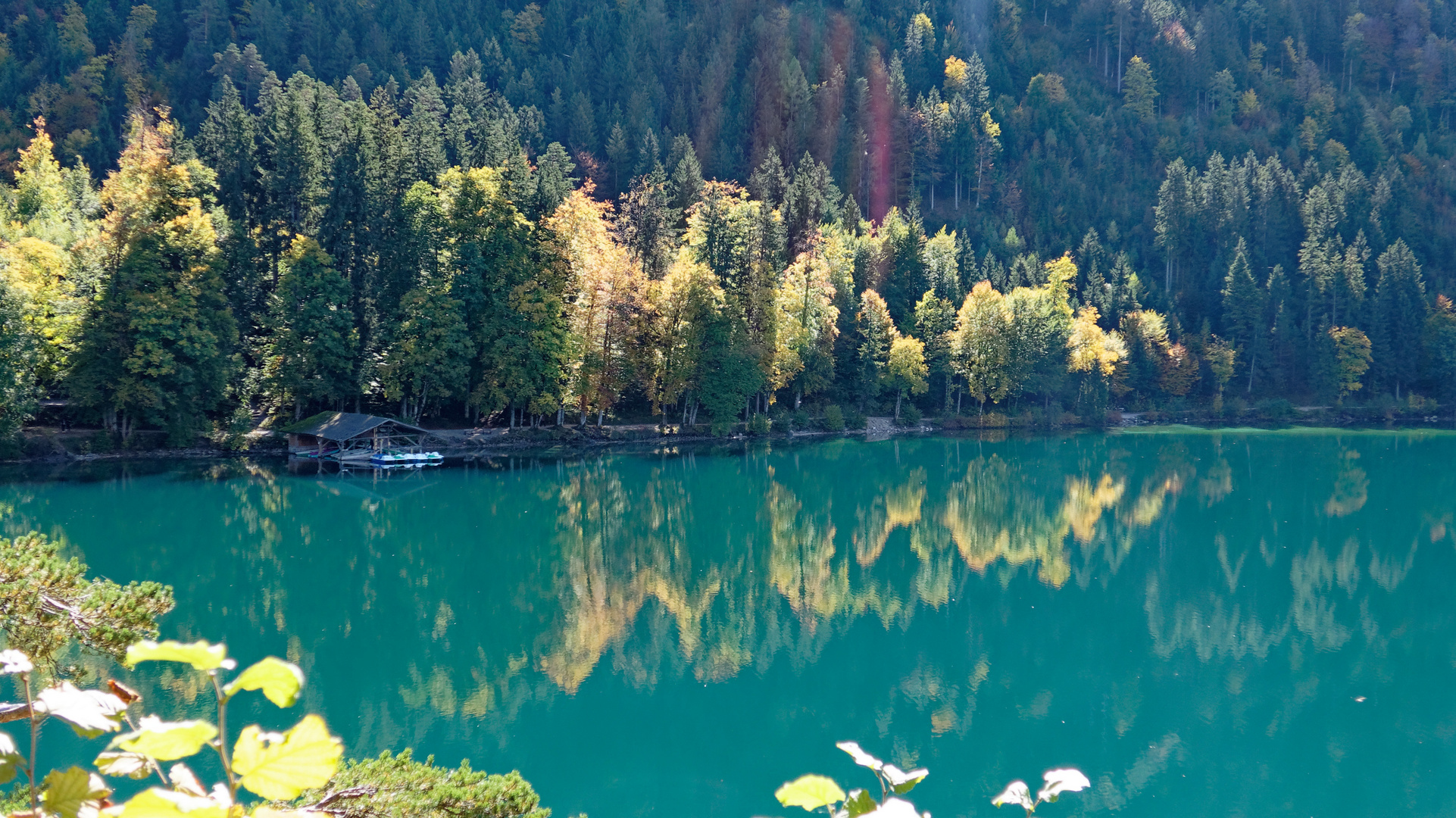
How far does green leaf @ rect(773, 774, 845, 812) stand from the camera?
2.46 m

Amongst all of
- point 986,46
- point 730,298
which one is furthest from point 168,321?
point 986,46

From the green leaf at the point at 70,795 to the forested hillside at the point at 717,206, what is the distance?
127 feet

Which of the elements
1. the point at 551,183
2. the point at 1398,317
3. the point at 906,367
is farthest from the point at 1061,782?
the point at 1398,317

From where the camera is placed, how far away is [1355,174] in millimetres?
77375

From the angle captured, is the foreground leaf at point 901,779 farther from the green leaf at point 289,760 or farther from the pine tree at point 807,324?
the pine tree at point 807,324

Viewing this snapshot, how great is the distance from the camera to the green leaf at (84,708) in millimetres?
2189

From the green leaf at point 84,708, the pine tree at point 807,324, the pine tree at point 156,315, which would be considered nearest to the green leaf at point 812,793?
the green leaf at point 84,708

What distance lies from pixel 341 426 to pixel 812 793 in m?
40.8

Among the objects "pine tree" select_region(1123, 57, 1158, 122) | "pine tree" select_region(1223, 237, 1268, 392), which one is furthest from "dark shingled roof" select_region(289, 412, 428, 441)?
"pine tree" select_region(1123, 57, 1158, 122)

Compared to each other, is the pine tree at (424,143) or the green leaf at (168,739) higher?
the pine tree at (424,143)

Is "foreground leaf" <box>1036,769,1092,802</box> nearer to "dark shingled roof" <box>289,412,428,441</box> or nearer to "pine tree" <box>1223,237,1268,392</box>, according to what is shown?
"dark shingled roof" <box>289,412,428,441</box>

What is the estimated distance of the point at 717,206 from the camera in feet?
172

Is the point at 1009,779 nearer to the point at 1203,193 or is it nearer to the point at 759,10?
the point at 1203,193

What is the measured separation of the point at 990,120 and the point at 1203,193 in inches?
757
